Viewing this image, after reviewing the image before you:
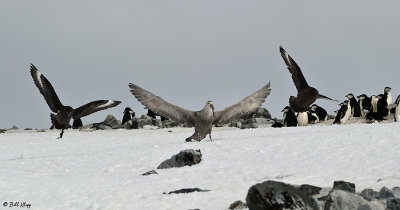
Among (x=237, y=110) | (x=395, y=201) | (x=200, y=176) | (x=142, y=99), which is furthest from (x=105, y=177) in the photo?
(x=395, y=201)

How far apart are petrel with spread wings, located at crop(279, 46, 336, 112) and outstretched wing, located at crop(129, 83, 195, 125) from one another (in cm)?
614

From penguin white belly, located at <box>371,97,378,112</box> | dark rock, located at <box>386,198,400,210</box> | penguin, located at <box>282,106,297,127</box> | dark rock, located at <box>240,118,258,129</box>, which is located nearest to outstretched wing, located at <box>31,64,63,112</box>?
dark rock, located at <box>240,118,258,129</box>

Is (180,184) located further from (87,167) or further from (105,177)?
(87,167)

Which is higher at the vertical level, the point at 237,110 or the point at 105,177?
the point at 237,110

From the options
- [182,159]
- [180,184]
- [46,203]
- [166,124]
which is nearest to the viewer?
[46,203]

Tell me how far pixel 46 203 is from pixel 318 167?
4763 mm

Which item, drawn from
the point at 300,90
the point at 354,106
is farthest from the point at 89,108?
the point at 354,106

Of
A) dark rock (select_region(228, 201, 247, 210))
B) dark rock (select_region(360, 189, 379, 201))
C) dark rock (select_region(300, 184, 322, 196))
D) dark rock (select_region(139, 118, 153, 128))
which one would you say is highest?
dark rock (select_region(139, 118, 153, 128))

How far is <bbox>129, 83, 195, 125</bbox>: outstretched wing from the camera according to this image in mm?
15281

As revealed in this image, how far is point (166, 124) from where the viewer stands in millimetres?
33219

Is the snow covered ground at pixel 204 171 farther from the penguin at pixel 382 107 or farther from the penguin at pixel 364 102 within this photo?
the penguin at pixel 364 102

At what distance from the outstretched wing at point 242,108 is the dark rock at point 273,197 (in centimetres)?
853

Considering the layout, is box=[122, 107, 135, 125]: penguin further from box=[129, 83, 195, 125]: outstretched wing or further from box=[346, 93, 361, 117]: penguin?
box=[129, 83, 195, 125]: outstretched wing

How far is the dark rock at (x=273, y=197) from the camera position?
22.3ft
